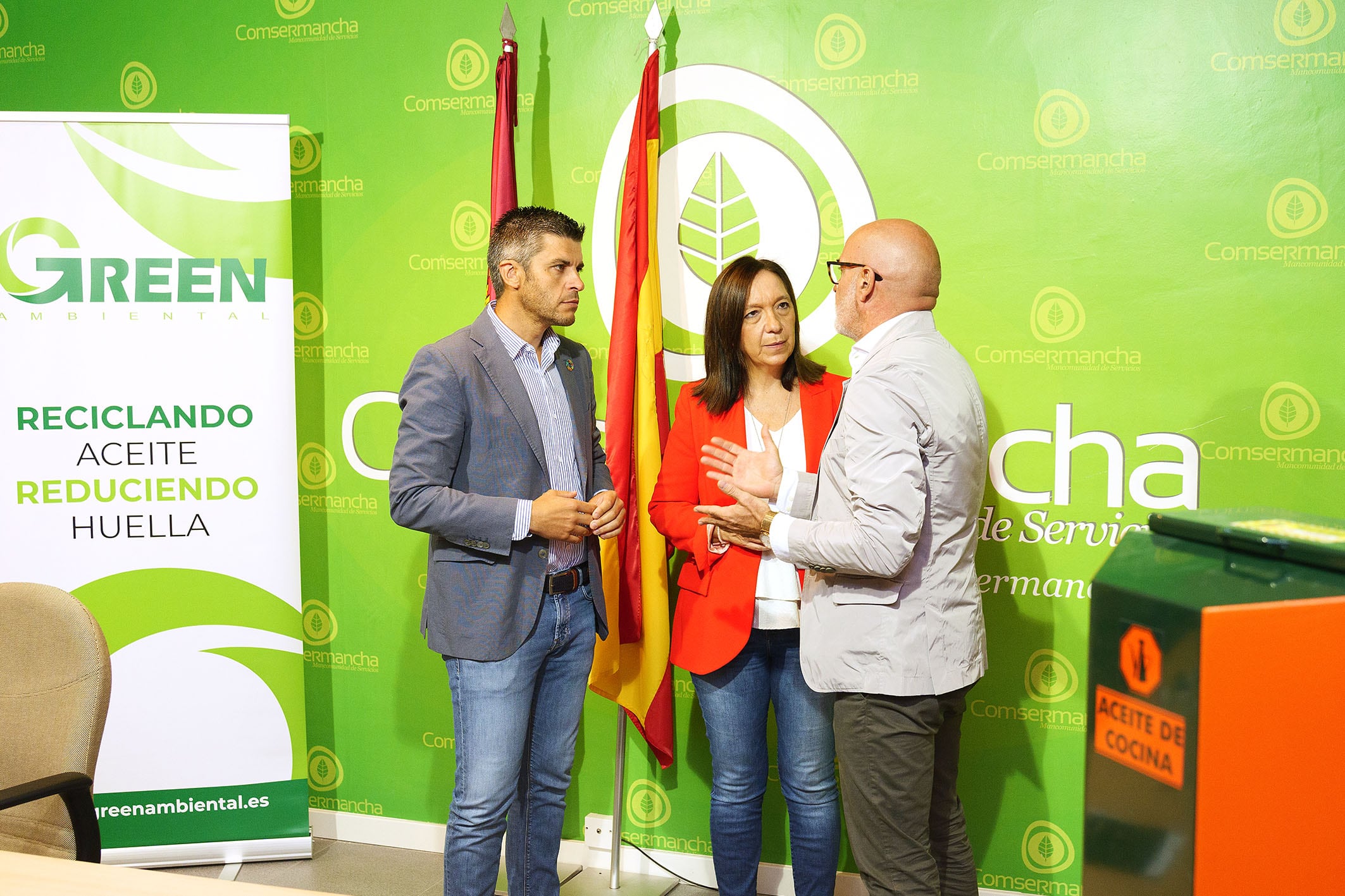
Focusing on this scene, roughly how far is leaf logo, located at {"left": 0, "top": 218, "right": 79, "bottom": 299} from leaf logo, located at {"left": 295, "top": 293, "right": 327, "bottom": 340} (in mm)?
687

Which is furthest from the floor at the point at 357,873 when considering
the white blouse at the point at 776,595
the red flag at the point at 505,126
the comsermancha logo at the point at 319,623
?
the red flag at the point at 505,126

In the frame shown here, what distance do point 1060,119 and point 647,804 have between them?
8.07 feet

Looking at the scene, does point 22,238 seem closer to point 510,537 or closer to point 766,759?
point 510,537

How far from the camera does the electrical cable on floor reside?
3.21 metres

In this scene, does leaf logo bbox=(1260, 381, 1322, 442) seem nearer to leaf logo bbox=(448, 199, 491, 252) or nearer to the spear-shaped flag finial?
the spear-shaped flag finial

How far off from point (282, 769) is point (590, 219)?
2049 mm

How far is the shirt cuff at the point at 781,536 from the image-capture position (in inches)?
81.6

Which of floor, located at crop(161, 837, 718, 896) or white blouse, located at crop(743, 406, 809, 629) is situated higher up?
white blouse, located at crop(743, 406, 809, 629)

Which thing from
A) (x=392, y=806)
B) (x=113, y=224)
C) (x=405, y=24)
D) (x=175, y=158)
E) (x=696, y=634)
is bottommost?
(x=392, y=806)

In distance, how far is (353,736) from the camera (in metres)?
3.51

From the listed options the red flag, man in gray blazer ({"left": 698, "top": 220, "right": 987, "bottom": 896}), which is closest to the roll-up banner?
the red flag

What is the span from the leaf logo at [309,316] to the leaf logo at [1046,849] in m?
2.82

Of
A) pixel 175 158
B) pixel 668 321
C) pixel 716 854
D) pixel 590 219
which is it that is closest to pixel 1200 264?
pixel 668 321

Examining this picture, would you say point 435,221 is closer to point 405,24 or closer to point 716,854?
point 405,24
